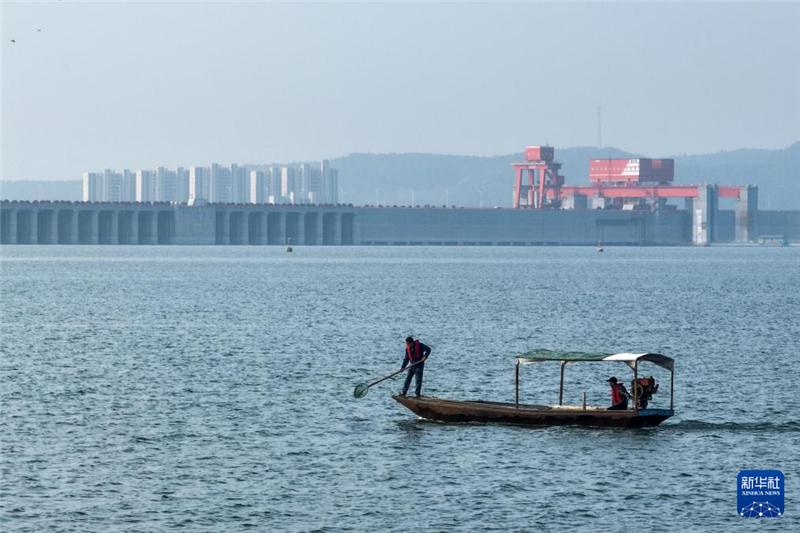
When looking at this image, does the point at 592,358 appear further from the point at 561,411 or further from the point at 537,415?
the point at 537,415

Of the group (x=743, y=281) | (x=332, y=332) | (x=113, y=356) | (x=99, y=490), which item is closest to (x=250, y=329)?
(x=332, y=332)

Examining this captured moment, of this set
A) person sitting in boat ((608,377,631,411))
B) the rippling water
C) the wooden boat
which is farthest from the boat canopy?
the rippling water

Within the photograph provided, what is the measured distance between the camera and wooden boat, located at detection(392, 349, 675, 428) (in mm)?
44500

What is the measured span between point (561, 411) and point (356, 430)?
6342 millimetres

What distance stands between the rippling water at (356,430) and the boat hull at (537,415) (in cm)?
38

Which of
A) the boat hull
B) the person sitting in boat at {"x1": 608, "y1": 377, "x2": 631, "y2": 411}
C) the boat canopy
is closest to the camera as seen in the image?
the boat hull

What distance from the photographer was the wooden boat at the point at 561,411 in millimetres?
44500

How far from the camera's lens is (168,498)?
3500cm

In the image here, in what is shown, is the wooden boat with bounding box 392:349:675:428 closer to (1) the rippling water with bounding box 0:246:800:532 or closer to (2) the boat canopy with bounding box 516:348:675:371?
(2) the boat canopy with bounding box 516:348:675:371

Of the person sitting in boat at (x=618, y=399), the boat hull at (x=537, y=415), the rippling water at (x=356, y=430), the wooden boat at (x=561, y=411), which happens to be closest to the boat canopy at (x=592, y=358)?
the wooden boat at (x=561, y=411)

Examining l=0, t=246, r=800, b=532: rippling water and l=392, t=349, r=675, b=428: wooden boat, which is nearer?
l=0, t=246, r=800, b=532: rippling water

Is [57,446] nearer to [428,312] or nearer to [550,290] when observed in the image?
[428,312]

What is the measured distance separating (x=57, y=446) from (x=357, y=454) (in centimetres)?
868

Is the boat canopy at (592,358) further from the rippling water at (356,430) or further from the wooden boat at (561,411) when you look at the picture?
the rippling water at (356,430)
